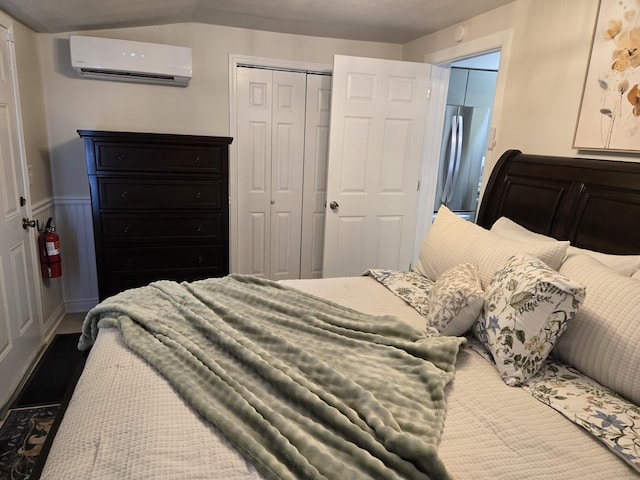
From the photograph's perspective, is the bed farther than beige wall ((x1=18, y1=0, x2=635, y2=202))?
No

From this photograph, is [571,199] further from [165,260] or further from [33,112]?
[33,112]

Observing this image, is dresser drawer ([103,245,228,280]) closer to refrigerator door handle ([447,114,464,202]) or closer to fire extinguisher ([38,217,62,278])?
fire extinguisher ([38,217,62,278])

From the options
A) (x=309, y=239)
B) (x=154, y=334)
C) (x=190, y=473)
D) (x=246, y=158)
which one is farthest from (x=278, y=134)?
(x=190, y=473)

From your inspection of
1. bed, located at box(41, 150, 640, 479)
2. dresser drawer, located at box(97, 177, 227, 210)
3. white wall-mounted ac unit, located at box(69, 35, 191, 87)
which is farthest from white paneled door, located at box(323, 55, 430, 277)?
bed, located at box(41, 150, 640, 479)

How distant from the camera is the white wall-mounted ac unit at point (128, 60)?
2873 millimetres

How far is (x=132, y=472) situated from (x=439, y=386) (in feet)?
2.70

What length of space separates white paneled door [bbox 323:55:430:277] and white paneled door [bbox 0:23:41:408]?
1995 millimetres

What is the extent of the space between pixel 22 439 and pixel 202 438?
151 centimetres

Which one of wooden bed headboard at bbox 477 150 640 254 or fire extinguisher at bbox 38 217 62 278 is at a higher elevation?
wooden bed headboard at bbox 477 150 640 254

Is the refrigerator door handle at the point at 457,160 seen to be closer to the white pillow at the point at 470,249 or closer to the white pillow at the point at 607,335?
the white pillow at the point at 470,249

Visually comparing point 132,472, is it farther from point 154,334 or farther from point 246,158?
point 246,158

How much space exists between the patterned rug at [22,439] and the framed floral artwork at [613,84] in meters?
2.76

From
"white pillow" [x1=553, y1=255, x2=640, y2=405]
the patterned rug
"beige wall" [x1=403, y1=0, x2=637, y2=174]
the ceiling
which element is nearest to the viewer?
A: "white pillow" [x1=553, y1=255, x2=640, y2=405]

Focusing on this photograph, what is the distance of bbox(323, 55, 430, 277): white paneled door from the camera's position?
3.17 meters
